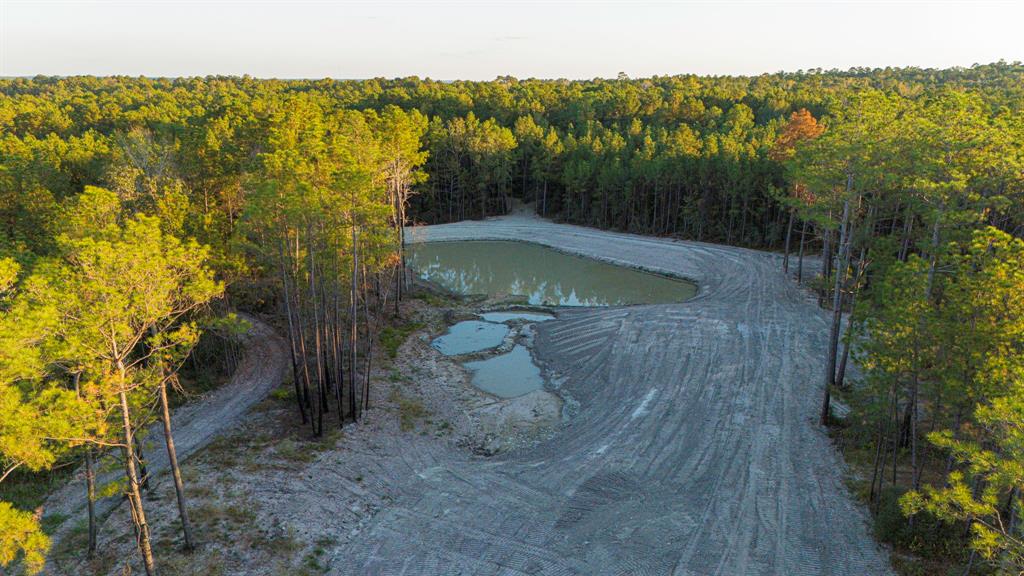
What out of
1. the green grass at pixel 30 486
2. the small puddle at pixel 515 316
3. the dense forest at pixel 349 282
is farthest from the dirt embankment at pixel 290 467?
the small puddle at pixel 515 316

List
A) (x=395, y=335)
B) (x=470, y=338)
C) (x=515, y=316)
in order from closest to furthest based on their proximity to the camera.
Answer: (x=395, y=335), (x=470, y=338), (x=515, y=316)

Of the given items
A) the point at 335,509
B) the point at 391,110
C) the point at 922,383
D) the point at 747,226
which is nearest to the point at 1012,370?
the point at 922,383

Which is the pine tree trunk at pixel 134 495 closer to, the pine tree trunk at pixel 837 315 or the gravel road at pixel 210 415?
the gravel road at pixel 210 415

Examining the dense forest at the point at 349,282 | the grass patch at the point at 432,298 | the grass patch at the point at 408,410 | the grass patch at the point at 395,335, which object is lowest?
the grass patch at the point at 408,410

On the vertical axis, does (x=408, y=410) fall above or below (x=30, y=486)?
below

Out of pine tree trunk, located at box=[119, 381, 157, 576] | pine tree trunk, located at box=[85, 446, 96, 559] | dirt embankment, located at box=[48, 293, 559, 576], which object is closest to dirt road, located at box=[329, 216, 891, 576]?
dirt embankment, located at box=[48, 293, 559, 576]

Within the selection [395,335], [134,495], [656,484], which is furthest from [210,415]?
[656,484]

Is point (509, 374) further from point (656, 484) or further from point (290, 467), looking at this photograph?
point (290, 467)

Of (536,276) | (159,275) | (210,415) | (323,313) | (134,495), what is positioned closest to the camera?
(159,275)
